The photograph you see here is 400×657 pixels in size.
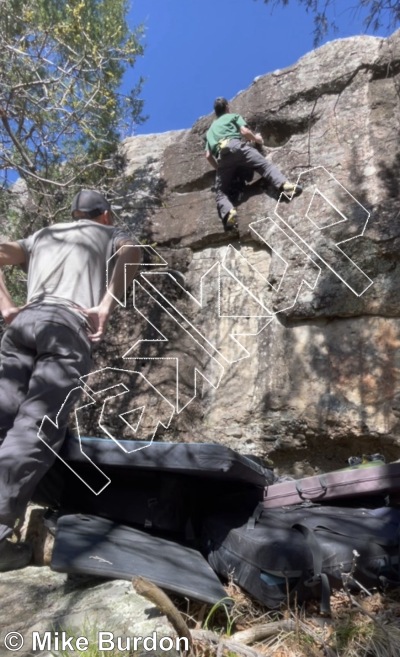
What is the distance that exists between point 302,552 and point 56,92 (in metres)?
4.70

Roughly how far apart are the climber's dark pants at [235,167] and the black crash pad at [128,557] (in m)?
3.61

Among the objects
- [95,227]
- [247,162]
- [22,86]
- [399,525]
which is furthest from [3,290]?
[247,162]

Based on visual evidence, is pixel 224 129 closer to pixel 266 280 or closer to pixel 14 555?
pixel 266 280

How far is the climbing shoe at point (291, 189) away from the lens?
199 inches

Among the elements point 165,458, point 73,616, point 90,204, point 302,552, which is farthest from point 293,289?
point 73,616

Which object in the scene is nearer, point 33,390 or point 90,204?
point 33,390

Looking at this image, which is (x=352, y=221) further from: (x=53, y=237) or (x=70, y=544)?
(x=70, y=544)

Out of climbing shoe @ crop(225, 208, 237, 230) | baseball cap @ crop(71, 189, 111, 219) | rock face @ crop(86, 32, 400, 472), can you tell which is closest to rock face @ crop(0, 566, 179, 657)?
baseball cap @ crop(71, 189, 111, 219)

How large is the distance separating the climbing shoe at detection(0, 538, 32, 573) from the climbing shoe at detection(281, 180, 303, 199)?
3541 millimetres

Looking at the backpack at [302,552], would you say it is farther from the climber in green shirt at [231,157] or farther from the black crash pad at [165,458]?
the climber in green shirt at [231,157]

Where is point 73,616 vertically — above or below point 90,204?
below

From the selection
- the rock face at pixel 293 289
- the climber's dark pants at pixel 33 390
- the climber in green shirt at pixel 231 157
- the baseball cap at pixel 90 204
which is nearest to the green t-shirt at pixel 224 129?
the climber in green shirt at pixel 231 157

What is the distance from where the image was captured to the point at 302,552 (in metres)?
2.02

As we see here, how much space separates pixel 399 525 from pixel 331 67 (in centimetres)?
461
